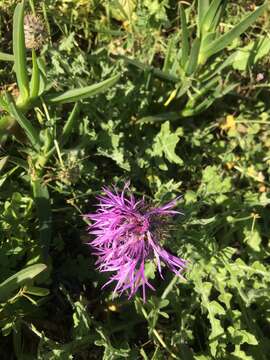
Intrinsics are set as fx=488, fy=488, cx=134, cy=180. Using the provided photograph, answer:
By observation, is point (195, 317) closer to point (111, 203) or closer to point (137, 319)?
point (137, 319)

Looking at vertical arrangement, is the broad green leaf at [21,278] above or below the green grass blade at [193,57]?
below

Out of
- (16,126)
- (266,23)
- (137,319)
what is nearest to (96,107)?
(16,126)

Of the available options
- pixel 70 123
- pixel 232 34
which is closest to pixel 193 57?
pixel 232 34

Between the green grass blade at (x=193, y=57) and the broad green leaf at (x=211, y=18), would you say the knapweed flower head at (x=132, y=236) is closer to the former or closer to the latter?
the green grass blade at (x=193, y=57)

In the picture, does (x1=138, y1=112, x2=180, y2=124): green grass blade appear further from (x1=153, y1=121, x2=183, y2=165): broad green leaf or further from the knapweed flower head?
the knapweed flower head

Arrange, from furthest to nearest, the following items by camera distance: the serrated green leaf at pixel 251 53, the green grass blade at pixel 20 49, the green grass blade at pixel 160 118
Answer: the serrated green leaf at pixel 251 53, the green grass blade at pixel 160 118, the green grass blade at pixel 20 49

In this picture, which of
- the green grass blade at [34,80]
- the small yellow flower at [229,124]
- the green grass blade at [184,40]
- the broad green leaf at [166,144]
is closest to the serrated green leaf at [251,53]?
the small yellow flower at [229,124]

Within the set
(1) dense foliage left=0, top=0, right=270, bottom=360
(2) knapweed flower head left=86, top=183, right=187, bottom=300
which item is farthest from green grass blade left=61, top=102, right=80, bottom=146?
(2) knapweed flower head left=86, top=183, right=187, bottom=300
